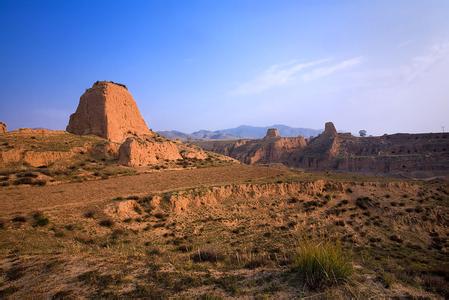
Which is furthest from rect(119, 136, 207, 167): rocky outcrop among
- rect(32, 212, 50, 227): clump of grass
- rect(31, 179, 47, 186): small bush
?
rect(32, 212, 50, 227): clump of grass

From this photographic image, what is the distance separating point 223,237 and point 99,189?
10.5 meters

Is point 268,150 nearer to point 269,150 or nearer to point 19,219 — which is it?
point 269,150

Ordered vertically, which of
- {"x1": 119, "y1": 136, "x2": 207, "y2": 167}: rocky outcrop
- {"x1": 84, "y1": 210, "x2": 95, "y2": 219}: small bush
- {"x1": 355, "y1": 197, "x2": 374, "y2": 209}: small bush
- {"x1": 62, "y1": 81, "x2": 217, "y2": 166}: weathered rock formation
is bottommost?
{"x1": 355, "y1": 197, "x2": 374, "y2": 209}: small bush

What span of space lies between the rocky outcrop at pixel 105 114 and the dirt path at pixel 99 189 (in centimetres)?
1280

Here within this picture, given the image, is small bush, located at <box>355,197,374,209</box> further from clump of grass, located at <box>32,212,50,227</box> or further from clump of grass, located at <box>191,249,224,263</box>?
clump of grass, located at <box>32,212,50,227</box>

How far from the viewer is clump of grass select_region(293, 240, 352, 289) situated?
20.8ft

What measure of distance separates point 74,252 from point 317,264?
793cm

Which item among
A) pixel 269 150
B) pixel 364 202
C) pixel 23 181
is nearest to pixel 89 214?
pixel 23 181

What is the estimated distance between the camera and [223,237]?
57.2ft

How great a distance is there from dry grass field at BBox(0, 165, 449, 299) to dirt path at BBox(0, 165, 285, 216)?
0.34 ft

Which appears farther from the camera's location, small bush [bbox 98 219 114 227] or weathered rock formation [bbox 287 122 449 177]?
weathered rock formation [bbox 287 122 449 177]

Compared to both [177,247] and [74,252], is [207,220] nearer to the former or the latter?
[177,247]

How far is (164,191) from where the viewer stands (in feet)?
75.3

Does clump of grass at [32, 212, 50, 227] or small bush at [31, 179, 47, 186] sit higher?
small bush at [31, 179, 47, 186]
